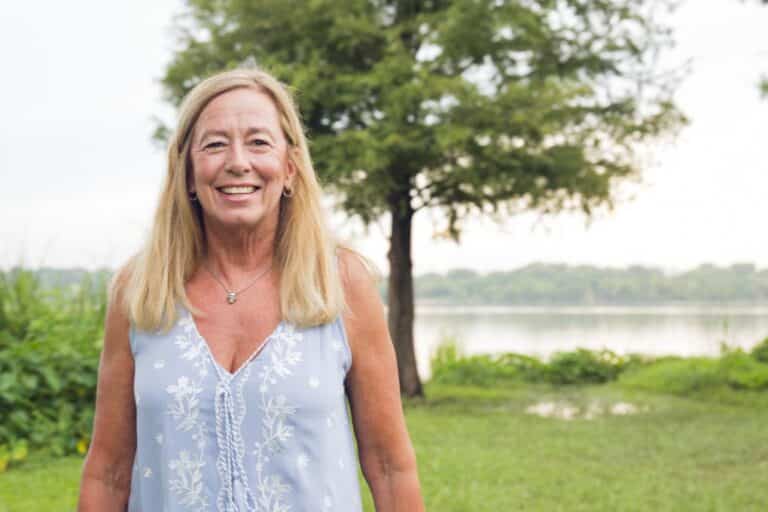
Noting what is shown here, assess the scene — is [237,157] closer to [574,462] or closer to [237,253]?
[237,253]

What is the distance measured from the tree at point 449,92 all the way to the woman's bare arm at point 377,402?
7.98 m

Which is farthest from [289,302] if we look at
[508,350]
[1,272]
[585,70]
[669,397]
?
[508,350]

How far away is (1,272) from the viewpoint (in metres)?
7.87

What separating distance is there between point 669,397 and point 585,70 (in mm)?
4890

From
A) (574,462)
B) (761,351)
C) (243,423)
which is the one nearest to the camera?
(243,423)

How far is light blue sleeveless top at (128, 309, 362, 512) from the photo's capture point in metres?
1.76

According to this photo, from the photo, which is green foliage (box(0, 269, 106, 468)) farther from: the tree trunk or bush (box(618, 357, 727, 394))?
bush (box(618, 357, 727, 394))

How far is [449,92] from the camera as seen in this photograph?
10078mm

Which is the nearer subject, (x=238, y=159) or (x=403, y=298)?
(x=238, y=159)

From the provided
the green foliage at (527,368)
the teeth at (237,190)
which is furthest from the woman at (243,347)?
the green foliage at (527,368)

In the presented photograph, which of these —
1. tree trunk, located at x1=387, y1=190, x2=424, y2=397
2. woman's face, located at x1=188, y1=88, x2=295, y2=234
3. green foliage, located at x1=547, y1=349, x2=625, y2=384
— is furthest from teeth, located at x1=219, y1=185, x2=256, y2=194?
green foliage, located at x1=547, y1=349, x2=625, y2=384

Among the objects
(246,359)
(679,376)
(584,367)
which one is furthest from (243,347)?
(584,367)

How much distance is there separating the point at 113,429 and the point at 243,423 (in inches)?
13.3

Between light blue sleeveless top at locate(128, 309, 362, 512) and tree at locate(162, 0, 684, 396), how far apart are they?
812 centimetres
